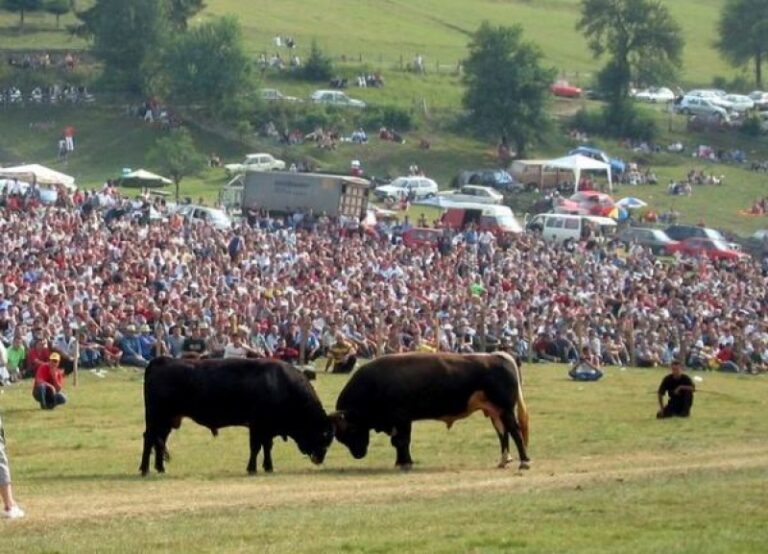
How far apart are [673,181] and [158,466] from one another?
67210mm

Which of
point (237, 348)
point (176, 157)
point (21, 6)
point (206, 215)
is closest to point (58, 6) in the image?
point (21, 6)

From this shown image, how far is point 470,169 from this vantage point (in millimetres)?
89625

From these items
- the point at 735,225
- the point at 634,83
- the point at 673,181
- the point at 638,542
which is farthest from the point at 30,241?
the point at 634,83

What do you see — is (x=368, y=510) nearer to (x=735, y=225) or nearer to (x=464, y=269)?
(x=464, y=269)

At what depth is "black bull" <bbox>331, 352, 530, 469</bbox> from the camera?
975 inches

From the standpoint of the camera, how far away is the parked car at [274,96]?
94.2 meters

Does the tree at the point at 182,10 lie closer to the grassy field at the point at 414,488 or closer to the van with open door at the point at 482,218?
the van with open door at the point at 482,218

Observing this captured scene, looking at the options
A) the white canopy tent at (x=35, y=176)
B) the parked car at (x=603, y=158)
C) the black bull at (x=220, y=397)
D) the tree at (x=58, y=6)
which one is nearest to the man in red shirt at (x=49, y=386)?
the black bull at (x=220, y=397)

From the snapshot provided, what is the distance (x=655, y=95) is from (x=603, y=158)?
24.4 meters

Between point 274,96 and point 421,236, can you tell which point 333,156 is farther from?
point 421,236

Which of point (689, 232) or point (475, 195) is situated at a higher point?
point (689, 232)

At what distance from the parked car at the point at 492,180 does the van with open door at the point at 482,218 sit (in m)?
16.2

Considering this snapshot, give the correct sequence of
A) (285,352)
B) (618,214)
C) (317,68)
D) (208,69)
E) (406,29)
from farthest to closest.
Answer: (406,29) < (317,68) < (208,69) < (618,214) < (285,352)

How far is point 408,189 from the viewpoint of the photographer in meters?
79.1
